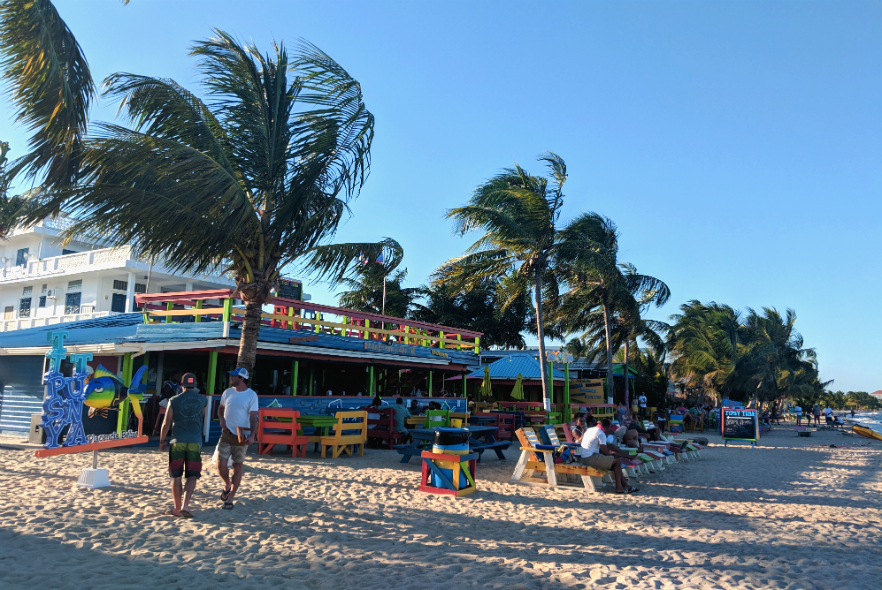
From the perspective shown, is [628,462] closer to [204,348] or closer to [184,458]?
A: [184,458]

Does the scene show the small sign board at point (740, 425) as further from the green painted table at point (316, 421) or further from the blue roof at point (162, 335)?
the green painted table at point (316, 421)

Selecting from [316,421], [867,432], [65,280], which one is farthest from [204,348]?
[867,432]

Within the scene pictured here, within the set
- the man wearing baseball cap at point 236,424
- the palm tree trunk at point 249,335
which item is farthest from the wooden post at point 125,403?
the man wearing baseball cap at point 236,424

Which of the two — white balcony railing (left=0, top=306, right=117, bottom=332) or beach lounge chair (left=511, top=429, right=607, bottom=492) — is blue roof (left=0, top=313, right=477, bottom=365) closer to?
beach lounge chair (left=511, top=429, right=607, bottom=492)

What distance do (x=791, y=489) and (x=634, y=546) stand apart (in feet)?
18.3

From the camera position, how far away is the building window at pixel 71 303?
94.7 ft

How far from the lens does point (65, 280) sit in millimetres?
29375

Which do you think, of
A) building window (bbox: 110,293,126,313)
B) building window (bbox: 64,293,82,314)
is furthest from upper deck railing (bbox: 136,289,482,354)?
building window (bbox: 64,293,82,314)

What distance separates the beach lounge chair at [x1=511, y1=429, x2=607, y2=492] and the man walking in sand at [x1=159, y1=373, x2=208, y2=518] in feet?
16.4

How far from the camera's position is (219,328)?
1247 centimetres

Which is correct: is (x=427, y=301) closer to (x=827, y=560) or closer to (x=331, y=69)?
Result: (x=331, y=69)

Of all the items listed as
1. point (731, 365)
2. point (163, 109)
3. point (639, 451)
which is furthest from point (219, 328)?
point (731, 365)

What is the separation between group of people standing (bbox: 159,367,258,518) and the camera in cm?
582

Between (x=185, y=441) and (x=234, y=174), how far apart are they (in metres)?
5.61
